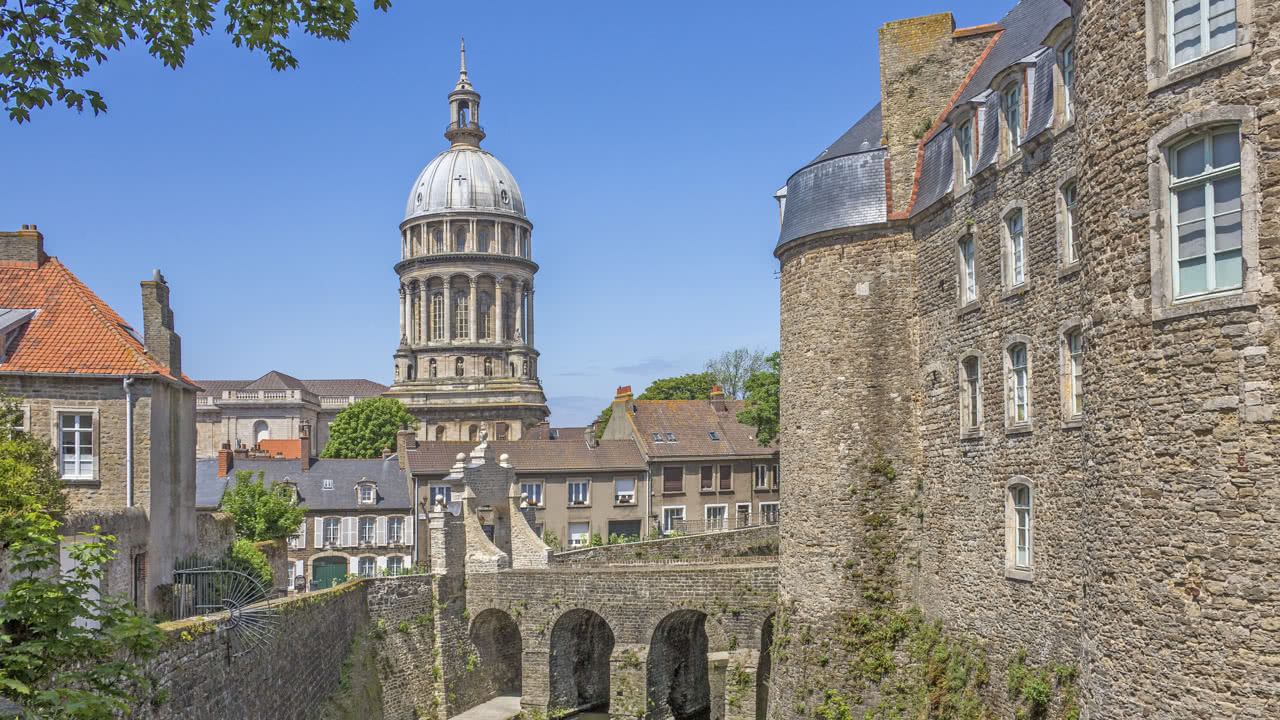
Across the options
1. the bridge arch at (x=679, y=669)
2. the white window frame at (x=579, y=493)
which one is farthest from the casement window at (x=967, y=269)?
the white window frame at (x=579, y=493)

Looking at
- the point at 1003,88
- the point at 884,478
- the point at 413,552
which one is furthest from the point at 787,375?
the point at 413,552

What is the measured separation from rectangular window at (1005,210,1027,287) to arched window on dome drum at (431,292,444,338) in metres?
71.9

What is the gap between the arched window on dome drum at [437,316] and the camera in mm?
87625

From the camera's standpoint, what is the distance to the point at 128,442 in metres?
21.6

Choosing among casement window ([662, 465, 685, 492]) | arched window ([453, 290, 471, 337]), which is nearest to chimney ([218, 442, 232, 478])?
casement window ([662, 465, 685, 492])

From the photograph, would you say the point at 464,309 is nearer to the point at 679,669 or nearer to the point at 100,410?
the point at 679,669

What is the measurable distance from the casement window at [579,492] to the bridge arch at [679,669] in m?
18.7

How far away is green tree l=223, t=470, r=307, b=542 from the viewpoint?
3706cm

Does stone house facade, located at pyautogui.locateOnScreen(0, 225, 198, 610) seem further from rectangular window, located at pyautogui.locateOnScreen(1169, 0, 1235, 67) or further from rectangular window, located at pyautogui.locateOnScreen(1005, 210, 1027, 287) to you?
rectangular window, located at pyautogui.locateOnScreen(1169, 0, 1235, 67)

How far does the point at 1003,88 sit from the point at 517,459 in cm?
3563

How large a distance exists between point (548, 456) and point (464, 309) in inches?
1484

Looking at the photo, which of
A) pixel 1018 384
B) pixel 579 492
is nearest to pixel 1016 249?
pixel 1018 384

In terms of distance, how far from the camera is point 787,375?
23750 mm

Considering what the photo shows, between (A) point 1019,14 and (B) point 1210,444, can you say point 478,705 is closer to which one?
(A) point 1019,14
